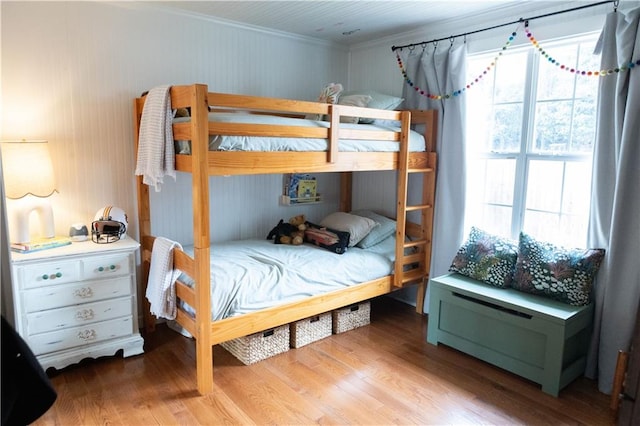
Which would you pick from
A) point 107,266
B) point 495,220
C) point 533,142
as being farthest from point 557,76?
point 107,266

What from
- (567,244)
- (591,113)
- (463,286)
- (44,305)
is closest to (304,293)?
(463,286)

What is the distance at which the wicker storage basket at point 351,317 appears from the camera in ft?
10.3

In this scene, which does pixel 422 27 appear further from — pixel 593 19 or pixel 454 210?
pixel 454 210

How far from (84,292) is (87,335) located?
26 centimetres

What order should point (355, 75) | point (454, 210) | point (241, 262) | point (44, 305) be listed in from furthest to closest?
point (355, 75) < point (454, 210) < point (241, 262) < point (44, 305)

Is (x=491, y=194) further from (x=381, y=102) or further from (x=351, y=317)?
(x=351, y=317)

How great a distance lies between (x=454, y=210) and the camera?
332cm

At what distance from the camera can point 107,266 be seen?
2.60 meters

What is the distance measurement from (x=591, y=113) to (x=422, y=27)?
1435mm

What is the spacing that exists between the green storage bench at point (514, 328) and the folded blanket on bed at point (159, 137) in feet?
6.11

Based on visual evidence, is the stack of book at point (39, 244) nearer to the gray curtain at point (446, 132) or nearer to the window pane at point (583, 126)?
the gray curtain at point (446, 132)

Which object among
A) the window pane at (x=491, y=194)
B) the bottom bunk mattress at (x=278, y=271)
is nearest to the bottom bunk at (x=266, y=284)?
the bottom bunk mattress at (x=278, y=271)

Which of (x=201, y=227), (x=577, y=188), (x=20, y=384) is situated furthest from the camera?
(x=577, y=188)

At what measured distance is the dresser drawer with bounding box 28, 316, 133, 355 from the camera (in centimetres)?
244
